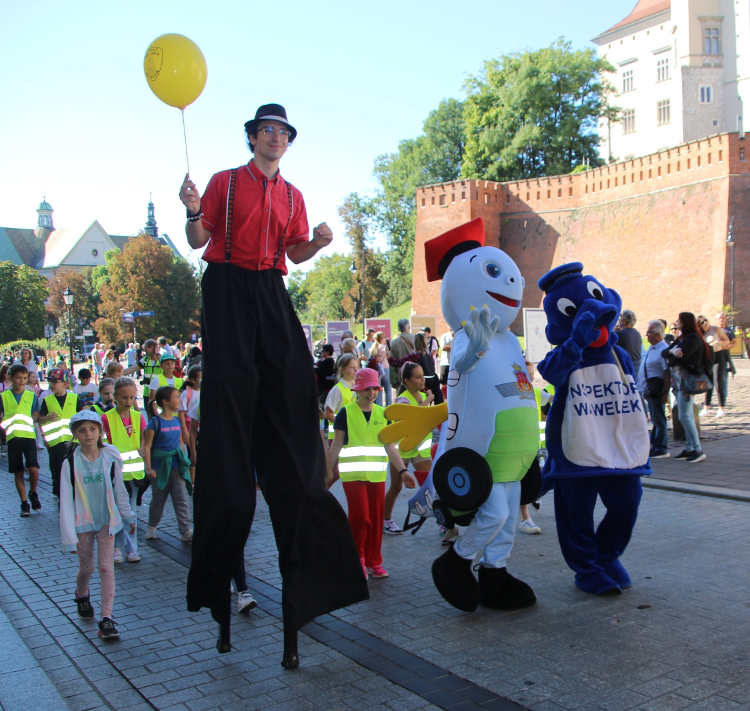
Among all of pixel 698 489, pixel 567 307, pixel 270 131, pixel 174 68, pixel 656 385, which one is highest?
pixel 174 68

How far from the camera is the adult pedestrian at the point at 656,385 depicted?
400 inches

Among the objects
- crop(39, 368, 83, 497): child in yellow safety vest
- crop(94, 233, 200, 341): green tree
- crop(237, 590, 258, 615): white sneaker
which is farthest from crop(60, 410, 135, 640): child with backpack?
crop(94, 233, 200, 341): green tree

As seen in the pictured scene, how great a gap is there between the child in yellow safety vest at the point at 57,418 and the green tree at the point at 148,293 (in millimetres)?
46630

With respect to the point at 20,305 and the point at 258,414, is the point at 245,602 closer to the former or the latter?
the point at 258,414

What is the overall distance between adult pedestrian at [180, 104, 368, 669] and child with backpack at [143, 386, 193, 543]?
299cm

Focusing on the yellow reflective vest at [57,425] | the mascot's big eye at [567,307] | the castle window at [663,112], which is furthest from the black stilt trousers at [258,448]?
the castle window at [663,112]

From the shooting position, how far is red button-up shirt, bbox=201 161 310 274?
3.75 meters

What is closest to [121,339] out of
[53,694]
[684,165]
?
[684,165]

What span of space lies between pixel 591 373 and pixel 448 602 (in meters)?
1.67

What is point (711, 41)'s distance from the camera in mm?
55562

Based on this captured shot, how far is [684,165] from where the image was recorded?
38312 mm

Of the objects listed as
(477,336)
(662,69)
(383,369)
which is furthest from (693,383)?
(662,69)

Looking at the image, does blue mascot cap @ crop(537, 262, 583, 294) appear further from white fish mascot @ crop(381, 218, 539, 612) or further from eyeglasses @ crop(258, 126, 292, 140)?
eyeglasses @ crop(258, 126, 292, 140)

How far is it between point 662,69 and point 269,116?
209 feet
